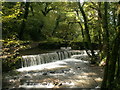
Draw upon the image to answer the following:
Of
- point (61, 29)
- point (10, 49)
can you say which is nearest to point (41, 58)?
point (10, 49)

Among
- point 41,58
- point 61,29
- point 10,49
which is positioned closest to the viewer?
point 10,49

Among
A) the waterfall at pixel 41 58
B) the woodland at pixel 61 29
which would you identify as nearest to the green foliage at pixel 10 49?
the woodland at pixel 61 29

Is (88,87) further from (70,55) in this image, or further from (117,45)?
(70,55)

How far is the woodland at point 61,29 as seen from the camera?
19.7ft

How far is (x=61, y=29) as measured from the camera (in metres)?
22.6

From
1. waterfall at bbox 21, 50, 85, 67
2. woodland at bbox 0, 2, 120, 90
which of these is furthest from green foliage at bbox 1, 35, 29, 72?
waterfall at bbox 21, 50, 85, 67

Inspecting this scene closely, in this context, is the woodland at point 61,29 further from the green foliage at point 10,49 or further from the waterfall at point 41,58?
the waterfall at point 41,58

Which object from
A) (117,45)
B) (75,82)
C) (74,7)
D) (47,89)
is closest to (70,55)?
(74,7)

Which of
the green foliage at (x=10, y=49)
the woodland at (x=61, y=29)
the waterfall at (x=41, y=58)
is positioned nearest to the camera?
the green foliage at (x=10, y=49)

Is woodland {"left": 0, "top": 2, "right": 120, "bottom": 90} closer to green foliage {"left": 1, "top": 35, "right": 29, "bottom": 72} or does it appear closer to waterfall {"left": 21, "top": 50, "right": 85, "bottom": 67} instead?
green foliage {"left": 1, "top": 35, "right": 29, "bottom": 72}

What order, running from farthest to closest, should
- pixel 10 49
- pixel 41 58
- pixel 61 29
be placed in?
pixel 61 29
pixel 41 58
pixel 10 49

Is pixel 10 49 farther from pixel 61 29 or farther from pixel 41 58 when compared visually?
pixel 61 29

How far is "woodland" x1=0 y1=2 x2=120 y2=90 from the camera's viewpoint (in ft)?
19.7

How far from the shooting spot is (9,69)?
10469 millimetres
